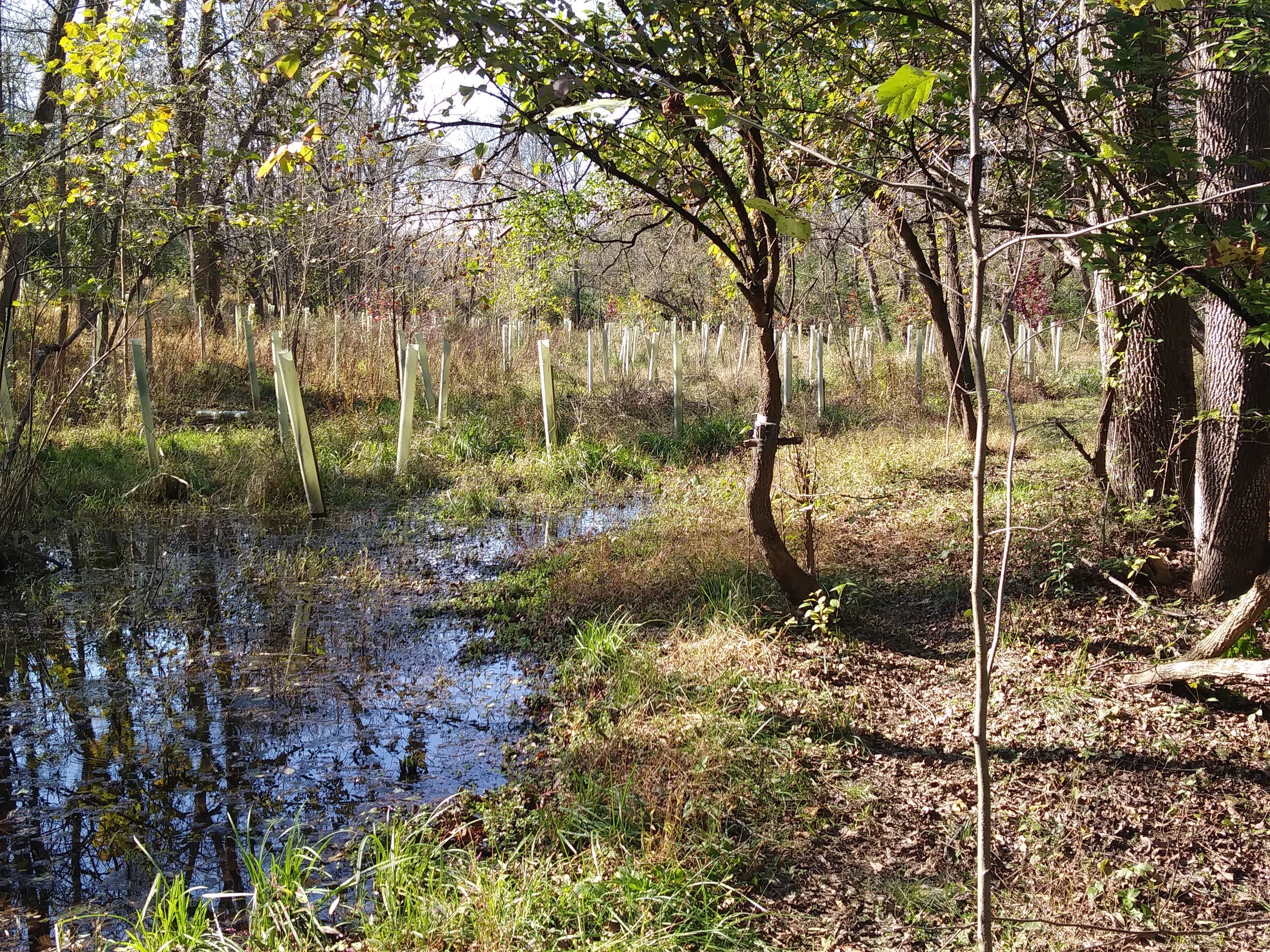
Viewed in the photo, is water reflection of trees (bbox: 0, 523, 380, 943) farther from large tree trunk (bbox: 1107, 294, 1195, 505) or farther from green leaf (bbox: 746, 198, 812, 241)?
large tree trunk (bbox: 1107, 294, 1195, 505)

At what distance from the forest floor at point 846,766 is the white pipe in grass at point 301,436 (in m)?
2.27

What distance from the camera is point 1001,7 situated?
20.2ft

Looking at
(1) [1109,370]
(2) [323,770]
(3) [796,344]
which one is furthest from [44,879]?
(3) [796,344]

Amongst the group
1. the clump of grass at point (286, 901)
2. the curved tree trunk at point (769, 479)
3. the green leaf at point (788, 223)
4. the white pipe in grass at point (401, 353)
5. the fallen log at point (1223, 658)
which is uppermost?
the white pipe in grass at point (401, 353)

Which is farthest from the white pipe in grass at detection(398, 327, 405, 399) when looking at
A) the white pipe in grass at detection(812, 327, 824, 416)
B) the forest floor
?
the white pipe in grass at detection(812, 327, 824, 416)

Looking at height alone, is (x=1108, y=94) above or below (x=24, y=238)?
below

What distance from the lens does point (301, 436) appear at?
728 centimetres

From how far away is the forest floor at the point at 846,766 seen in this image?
8.73 feet

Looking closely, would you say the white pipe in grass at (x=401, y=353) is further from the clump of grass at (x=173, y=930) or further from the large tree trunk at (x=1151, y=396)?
the clump of grass at (x=173, y=930)

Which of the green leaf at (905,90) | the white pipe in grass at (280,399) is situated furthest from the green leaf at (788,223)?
the white pipe in grass at (280,399)

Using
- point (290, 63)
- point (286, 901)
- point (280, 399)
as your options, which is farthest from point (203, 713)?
point (280, 399)

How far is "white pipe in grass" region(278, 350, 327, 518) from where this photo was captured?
282 inches

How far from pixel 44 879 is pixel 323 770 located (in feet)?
3.22

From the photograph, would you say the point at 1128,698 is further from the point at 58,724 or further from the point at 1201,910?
the point at 58,724
